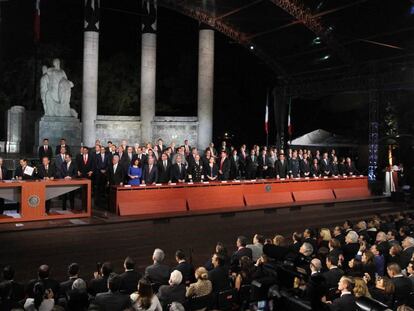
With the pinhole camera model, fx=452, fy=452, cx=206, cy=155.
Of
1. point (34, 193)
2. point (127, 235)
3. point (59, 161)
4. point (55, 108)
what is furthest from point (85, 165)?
→ point (55, 108)

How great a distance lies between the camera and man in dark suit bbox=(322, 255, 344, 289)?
20.1 ft

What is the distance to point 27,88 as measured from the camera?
2881 centimetres

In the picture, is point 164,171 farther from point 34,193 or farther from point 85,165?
point 34,193

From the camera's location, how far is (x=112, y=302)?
16.5ft

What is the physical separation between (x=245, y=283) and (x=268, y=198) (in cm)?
968

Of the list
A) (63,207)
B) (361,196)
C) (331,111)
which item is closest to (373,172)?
(361,196)

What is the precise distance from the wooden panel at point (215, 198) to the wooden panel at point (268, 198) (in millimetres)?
327

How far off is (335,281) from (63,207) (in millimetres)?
8576

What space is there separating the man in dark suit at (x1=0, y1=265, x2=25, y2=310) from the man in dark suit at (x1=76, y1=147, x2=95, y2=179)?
26.9ft

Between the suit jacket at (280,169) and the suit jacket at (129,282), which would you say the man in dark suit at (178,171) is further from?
the suit jacket at (129,282)

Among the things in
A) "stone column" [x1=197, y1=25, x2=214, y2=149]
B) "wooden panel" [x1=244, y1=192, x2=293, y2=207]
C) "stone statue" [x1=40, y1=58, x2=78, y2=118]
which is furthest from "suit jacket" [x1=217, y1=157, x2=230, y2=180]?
"stone column" [x1=197, y1=25, x2=214, y2=149]

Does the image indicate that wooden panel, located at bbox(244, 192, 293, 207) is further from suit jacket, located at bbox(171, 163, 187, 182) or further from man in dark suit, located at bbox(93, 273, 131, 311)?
man in dark suit, located at bbox(93, 273, 131, 311)

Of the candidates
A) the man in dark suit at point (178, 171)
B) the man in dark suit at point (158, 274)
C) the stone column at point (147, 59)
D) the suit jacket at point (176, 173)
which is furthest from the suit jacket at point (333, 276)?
the stone column at point (147, 59)

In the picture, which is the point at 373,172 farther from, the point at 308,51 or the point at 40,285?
the point at 40,285
